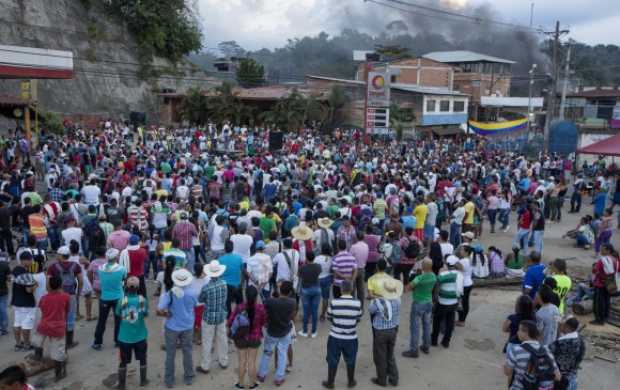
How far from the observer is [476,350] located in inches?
301

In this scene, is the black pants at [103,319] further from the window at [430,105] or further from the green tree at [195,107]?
the window at [430,105]

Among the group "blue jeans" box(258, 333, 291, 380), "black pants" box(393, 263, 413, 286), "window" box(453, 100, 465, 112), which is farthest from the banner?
"blue jeans" box(258, 333, 291, 380)

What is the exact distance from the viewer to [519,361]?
513 centimetres

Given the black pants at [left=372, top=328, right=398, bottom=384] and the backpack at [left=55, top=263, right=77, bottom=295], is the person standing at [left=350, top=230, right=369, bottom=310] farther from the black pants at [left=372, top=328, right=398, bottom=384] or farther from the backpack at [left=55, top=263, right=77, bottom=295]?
the backpack at [left=55, top=263, right=77, bottom=295]

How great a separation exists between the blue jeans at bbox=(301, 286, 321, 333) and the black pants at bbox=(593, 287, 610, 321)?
15.1ft

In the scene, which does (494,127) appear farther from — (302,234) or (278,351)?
(278,351)

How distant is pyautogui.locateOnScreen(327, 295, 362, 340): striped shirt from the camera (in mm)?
5922

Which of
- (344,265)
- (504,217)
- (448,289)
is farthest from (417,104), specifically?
(448,289)

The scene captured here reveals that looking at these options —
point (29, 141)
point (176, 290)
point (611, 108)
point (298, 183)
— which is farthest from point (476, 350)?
point (611, 108)

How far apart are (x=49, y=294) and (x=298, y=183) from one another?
1037 cm

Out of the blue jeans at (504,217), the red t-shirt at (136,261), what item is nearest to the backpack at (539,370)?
the red t-shirt at (136,261)

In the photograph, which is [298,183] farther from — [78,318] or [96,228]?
[78,318]

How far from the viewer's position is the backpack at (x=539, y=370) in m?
5.02

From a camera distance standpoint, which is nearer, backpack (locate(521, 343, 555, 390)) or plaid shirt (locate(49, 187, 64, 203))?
backpack (locate(521, 343, 555, 390))
